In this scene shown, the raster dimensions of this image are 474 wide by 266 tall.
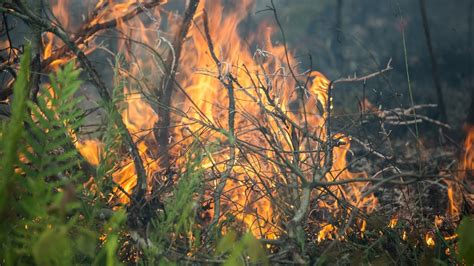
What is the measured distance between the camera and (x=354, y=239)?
6.24 feet

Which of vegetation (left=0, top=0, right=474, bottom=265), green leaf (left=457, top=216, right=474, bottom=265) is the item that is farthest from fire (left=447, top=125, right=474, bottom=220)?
green leaf (left=457, top=216, right=474, bottom=265)

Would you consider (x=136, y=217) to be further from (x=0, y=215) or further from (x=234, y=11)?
(x=234, y=11)

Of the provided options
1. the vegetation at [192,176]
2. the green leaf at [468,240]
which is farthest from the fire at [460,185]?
the green leaf at [468,240]

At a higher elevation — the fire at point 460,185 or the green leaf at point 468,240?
the fire at point 460,185

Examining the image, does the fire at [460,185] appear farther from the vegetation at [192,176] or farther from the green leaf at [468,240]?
the green leaf at [468,240]

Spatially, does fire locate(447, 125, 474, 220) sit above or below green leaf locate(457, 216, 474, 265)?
above

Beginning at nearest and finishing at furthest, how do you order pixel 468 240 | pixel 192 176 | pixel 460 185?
pixel 468 240 < pixel 192 176 < pixel 460 185

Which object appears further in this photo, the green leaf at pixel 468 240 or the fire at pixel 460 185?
the fire at pixel 460 185

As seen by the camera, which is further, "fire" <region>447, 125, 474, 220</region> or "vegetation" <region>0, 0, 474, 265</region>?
"fire" <region>447, 125, 474, 220</region>

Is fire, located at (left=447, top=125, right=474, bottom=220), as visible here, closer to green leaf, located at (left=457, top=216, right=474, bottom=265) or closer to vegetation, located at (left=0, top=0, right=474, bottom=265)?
vegetation, located at (left=0, top=0, right=474, bottom=265)

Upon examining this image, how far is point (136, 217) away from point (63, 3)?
3.10 m

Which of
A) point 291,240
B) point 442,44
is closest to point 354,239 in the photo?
point 291,240

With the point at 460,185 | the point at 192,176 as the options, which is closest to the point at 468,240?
the point at 192,176

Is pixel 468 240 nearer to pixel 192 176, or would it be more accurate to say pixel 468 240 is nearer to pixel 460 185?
pixel 192 176
